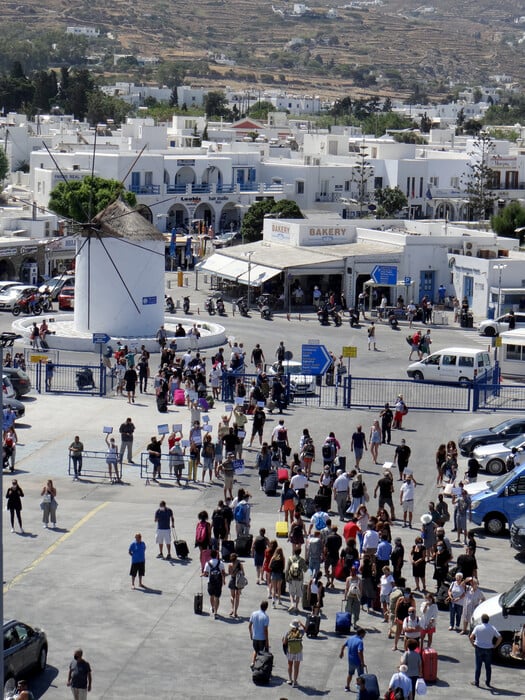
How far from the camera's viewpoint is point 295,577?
2234 cm

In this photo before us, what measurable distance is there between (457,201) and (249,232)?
1996 cm

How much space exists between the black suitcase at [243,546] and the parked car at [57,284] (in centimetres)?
3005

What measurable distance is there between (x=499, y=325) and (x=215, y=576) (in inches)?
1250

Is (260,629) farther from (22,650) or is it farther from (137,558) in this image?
(137,558)

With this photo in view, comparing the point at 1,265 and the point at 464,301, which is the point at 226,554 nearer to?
the point at 464,301

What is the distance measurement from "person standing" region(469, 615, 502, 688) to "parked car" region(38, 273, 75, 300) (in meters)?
36.2

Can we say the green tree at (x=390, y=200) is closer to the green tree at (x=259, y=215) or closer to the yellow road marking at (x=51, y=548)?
the green tree at (x=259, y=215)

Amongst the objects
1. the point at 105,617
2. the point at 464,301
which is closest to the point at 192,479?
the point at 105,617

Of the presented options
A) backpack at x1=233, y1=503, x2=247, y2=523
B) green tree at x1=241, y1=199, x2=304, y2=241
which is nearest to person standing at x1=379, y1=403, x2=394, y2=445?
backpack at x1=233, y1=503, x2=247, y2=523

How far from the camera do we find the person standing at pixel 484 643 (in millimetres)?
19578

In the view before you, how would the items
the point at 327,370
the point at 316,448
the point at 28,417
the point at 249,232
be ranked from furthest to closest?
the point at 249,232, the point at 327,370, the point at 28,417, the point at 316,448

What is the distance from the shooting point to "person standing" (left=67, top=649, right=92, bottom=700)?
1820cm

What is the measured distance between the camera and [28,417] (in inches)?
1447

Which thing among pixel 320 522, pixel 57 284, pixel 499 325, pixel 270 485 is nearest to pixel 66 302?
pixel 57 284
